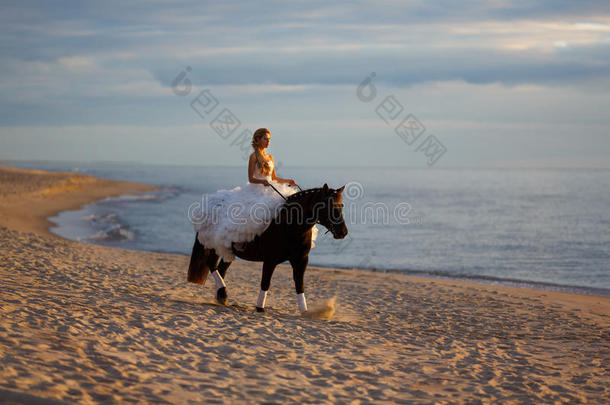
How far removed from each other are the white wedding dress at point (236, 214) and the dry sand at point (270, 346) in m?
1.16

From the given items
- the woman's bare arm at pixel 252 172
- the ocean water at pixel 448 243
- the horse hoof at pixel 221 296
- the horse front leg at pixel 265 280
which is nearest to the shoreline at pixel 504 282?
the ocean water at pixel 448 243

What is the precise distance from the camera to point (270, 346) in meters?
6.62

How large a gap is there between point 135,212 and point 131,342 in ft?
116

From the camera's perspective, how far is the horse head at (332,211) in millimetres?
7961

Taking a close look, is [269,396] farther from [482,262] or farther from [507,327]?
[482,262]

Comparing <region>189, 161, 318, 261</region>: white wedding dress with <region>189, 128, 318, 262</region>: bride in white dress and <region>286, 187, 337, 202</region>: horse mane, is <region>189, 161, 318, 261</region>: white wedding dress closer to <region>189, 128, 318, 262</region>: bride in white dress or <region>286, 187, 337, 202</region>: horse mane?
<region>189, 128, 318, 262</region>: bride in white dress

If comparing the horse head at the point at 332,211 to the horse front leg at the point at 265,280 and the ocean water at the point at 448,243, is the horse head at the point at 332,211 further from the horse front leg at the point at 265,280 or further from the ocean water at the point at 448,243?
the ocean water at the point at 448,243

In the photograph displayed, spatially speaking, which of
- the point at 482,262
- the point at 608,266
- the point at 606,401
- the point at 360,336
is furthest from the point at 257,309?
the point at 608,266

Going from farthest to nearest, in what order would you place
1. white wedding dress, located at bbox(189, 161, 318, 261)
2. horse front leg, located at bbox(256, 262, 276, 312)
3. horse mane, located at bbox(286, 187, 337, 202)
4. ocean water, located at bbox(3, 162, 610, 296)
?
1. ocean water, located at bbox(3, 162, 610, 296)
2. horse front leg, located at bbox(256, 262, 276, 312)
3. white wedding dress, located at bbox(189, 161, 318, 261)
4. horse mane, located at bbox(286, 187, 337, 202)

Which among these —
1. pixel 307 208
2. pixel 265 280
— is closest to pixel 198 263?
pixel 265 280

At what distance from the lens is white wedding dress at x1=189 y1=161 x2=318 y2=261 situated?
829 centimetres

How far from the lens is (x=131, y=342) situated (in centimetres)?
610

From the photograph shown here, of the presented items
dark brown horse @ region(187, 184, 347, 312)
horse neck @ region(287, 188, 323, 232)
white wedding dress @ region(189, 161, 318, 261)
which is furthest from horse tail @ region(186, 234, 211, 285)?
horse neck @ region(287, 188, 323, 232)

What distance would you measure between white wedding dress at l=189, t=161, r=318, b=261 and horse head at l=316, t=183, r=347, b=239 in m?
0.55
